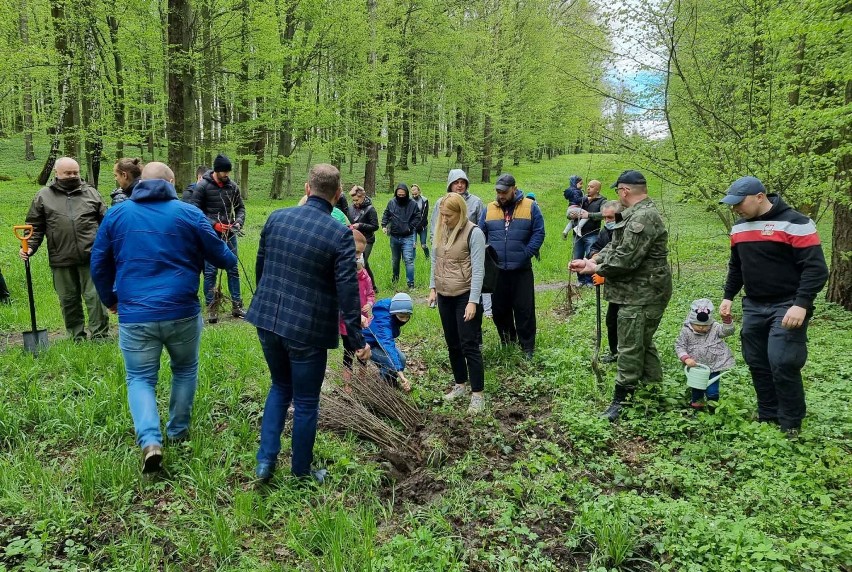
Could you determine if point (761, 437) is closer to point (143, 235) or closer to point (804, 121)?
point (804, 121)

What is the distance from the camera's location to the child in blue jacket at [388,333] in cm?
475

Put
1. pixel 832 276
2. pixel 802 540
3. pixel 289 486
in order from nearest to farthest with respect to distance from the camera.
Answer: pixel 802 540, pixel 289 486, pixel 832 276

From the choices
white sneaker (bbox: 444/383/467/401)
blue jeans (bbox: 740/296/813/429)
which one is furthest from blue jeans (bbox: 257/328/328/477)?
blue jeans (bbox: 740/296/813/429)

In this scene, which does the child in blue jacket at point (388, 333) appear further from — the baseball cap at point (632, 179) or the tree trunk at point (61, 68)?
the tree trunk at point (61, 68)

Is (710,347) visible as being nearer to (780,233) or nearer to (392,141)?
(780,233)

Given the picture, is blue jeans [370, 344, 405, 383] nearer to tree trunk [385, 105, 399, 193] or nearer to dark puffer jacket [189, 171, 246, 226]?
dark puffer jacket [189, 171, 246, 226]

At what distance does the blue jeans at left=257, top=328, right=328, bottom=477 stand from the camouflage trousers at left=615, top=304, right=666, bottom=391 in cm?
264

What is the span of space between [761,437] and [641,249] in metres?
1.67

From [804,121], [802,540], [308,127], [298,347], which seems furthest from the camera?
[308,127]

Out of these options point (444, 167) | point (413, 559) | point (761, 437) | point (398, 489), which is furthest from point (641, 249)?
point (444, 167)

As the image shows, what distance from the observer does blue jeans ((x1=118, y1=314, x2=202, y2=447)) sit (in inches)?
136

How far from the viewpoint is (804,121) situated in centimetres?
579

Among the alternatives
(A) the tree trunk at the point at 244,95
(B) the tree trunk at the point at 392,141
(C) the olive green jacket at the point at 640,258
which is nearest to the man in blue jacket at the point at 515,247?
(C) the olive green jacket at the point at 640,258

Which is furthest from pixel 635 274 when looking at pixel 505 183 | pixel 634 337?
pixel 505 183
